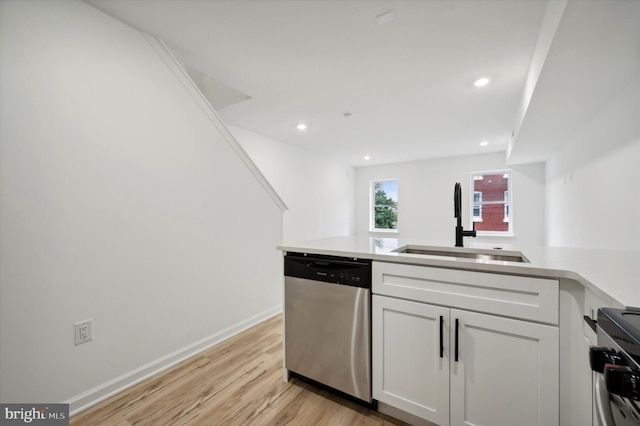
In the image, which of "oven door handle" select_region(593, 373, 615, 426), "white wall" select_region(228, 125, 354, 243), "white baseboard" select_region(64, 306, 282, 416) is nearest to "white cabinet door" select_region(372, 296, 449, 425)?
"oven door handle" select_region(593, 373, 615, 426)

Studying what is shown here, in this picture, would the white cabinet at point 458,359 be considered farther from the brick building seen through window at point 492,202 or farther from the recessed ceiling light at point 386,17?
the brick building seen through window at point 492,202

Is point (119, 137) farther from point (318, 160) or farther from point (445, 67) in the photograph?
point (318, 160)

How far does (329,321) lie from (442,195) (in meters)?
4.99

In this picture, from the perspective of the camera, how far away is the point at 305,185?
5156 mm

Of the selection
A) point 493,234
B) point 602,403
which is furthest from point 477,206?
point 602,403

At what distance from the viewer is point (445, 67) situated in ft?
7.31

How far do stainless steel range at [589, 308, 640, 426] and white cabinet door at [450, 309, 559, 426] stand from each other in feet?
1.18

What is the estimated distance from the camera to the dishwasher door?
1.51 metres

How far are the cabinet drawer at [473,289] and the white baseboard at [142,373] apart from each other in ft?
5.30

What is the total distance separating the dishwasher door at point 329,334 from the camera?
4.94 feet

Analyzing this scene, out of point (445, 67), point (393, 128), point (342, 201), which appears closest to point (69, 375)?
point (445, 67)

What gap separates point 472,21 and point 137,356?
308 cm

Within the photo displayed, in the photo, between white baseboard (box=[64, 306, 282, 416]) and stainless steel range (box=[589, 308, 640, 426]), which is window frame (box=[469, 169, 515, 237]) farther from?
stainless steel range (box=[589, 308, 640, 426])

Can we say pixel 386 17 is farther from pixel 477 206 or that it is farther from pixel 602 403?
pixel 477 206
